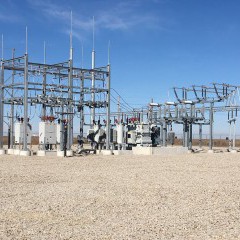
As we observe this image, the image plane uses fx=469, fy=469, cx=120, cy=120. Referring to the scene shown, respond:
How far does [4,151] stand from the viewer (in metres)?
31.0

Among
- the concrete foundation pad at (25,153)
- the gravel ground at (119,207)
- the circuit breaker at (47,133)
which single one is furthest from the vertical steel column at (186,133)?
the gravel ground at (119,207)

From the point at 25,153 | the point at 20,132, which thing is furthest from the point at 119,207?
the point at 20,132

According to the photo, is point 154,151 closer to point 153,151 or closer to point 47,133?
point 153,151

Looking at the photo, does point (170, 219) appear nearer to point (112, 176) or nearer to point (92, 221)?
point (92, 221)

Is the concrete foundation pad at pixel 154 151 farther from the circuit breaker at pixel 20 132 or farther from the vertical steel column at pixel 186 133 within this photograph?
the circuit breaker at pixel 20 132

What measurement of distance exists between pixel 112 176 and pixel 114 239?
30.2 ft

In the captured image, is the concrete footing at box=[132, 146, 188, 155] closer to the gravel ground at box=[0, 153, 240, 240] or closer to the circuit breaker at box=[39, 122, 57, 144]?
the circuit breaker at box=[39, 122, 57, 144]

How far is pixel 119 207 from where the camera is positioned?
9836 millimetres

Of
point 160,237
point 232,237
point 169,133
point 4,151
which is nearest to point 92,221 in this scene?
point 160,237

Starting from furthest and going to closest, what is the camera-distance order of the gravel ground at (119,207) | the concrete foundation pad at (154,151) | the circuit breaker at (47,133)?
the concrete foundation pad at (154,151), the circuit breaker at (47,133), the gravel ground at (119,207)

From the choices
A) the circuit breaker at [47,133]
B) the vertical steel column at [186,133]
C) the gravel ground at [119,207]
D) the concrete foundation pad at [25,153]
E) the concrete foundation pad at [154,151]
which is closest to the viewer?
the gravel ground at [119,207]

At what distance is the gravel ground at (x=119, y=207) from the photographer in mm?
7613

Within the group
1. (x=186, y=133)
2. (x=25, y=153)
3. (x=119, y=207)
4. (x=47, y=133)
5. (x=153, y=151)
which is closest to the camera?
(x=119, y=207)

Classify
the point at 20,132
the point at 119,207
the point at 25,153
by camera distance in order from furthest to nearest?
the point at 20,132, the point at 25,153, the point at 119,207
